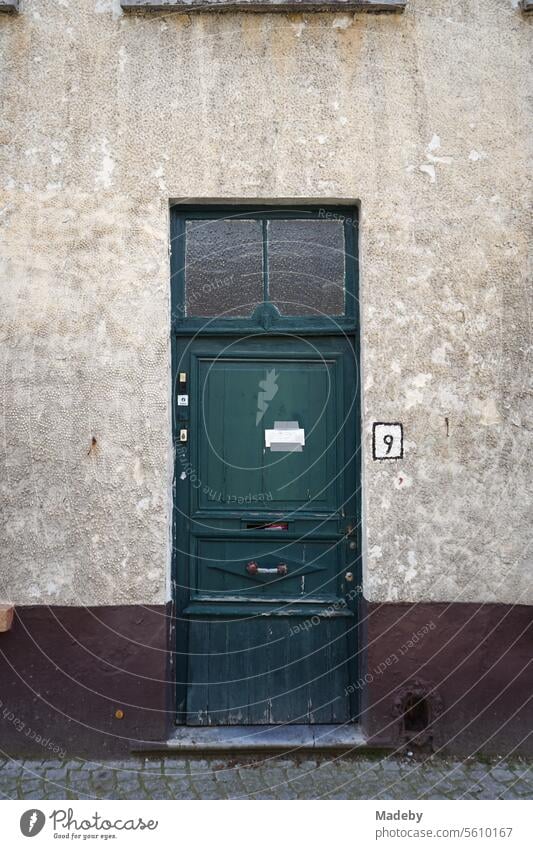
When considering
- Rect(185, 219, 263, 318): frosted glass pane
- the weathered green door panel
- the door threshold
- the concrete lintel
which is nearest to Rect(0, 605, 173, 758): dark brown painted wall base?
the door threshold

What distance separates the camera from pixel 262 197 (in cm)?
421

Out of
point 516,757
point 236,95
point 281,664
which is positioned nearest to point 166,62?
point 236,95

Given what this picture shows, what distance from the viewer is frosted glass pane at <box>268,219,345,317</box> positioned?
4.37 meters

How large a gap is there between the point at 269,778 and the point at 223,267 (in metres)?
2.92

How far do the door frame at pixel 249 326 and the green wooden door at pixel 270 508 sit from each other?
0.02 metres

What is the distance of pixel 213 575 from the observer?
170 inches

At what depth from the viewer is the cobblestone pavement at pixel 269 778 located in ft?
12.1

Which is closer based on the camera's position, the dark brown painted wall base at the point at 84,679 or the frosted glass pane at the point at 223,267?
the dark brown painted wall base at the point at 84,679

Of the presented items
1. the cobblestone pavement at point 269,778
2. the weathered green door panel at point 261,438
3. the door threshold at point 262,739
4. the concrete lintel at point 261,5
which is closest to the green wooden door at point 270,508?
the weathered green door panel at point 261,438

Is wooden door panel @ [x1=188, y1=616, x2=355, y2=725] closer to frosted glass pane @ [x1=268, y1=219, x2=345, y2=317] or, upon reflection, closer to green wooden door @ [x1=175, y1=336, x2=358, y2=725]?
green wooden door @ [x1=175, y1=336, x2=358, y2=725]

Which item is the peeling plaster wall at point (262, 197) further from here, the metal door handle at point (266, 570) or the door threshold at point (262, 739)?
the door threshold at point (262, 739)

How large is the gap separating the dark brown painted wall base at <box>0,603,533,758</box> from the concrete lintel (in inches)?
137

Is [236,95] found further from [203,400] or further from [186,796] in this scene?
[186,796]

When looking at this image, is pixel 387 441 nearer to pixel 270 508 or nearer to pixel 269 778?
pixel 270 508
